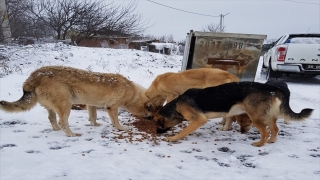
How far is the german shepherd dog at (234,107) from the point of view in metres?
4.21

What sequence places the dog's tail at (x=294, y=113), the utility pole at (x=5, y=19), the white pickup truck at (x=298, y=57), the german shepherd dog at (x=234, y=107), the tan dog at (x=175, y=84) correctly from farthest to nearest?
1. the utility pole at (x=5, y=19)
2. the white pickup truck at (x=298, y=57)
3. the tan dog at (x=175, y=84)
4. the german shepherd dog at (x=234, y=107)
5. the dog's tail at (x=294, y=113)

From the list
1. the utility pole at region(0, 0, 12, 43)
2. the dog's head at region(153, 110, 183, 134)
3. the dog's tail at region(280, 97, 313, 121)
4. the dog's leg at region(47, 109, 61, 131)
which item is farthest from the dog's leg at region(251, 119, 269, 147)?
the utility pole at region(0, 0, 12, 43)

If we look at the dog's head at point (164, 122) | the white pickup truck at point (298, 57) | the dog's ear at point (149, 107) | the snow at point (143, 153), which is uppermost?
the white pickup truck at point (298, 57)

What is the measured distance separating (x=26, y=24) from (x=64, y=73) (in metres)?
25.4

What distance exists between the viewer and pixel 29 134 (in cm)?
441

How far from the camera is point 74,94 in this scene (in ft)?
15.3

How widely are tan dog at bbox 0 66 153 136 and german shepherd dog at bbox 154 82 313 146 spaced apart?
0.79 meters

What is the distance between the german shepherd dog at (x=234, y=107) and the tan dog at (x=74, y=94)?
0.79 m

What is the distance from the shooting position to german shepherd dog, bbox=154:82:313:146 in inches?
166

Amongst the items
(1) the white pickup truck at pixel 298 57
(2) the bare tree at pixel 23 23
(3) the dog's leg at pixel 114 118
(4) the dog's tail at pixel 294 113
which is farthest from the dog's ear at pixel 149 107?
(2) the bare tree at pixel 23 23

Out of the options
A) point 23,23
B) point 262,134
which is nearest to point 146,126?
point 262,134

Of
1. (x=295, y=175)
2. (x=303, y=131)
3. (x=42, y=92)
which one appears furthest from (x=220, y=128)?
(x=42, y=92)

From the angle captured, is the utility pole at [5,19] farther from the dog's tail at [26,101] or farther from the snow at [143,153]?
the dog's tail at [26,101]

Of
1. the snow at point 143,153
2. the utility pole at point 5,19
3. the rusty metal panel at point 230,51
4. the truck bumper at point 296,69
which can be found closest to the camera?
the snow at point 143,153
